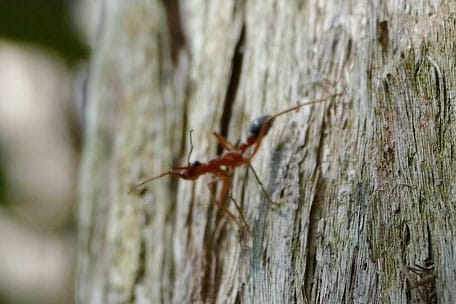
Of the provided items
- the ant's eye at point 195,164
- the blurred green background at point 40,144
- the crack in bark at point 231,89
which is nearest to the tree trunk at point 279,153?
the crack in bark at point 231,89

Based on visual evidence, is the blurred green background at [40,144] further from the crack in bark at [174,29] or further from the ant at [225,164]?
the ant at [225,164]

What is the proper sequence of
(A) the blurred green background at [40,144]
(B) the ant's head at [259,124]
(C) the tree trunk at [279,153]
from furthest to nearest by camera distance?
(A) the blurred green background at [40,144] < (B) the ant's head at [259,124] < (C) the tree trunk at [279,153]

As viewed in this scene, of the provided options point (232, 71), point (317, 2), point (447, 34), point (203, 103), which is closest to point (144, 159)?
point (203, 103)

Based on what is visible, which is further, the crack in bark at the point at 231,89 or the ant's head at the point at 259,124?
the crack in bark at the point at 231,89

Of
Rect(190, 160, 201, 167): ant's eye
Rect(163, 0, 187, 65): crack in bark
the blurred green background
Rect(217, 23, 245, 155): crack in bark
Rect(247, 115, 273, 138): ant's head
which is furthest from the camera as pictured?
the blurred green background

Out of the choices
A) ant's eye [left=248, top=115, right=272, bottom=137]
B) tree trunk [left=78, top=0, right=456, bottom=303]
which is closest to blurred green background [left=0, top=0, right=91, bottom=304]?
tree trunk [left=78, top=0, right=456, bottom=303]

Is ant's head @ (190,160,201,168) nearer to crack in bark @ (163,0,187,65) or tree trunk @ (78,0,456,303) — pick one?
tree trunk @ (78,0,456,303)
